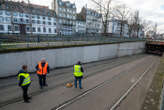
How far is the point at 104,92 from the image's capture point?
21.4ft

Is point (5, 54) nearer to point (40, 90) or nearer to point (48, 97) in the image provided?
point (40, 90)

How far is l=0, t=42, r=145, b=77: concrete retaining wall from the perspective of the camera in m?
8.49

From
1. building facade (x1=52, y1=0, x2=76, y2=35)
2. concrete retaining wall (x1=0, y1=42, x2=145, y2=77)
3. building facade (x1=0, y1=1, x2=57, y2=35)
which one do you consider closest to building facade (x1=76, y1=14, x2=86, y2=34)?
building facade (x1=52, y1=0, x2=76, y2=35)

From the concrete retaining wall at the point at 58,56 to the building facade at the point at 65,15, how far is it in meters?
28.4

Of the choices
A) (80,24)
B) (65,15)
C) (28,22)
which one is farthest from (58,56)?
(80,24)

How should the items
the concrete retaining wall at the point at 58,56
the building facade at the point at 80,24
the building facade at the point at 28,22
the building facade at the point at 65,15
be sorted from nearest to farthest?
the concrete retaining wall at the point at 58,56 < the building facade at the point at 28,22 < the building facade at the point at 65,15 < the building facade at the point at 80,24

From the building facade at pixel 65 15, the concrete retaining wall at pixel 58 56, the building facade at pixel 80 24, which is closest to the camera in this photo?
the concrete retaining wall at pixel 58 56

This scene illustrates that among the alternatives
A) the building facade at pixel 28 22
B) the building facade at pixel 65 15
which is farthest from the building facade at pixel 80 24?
the building facade at pixel 28 22

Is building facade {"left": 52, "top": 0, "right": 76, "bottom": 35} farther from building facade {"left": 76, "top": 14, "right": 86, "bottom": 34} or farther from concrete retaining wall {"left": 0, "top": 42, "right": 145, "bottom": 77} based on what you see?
concrete retaining wall {"left": 0, "top": 42, "right": 145, "bottom": 77}

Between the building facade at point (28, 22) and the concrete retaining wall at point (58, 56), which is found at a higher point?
the building facade at point (28, 22)

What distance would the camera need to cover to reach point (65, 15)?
4819 cm

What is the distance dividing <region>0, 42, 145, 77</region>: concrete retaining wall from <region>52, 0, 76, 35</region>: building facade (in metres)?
28.4

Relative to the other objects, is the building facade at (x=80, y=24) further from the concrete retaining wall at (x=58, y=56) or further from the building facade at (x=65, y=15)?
the concrete retaining wall at (x=58, y=56)

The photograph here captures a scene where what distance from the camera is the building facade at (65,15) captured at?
4466 centimetres
